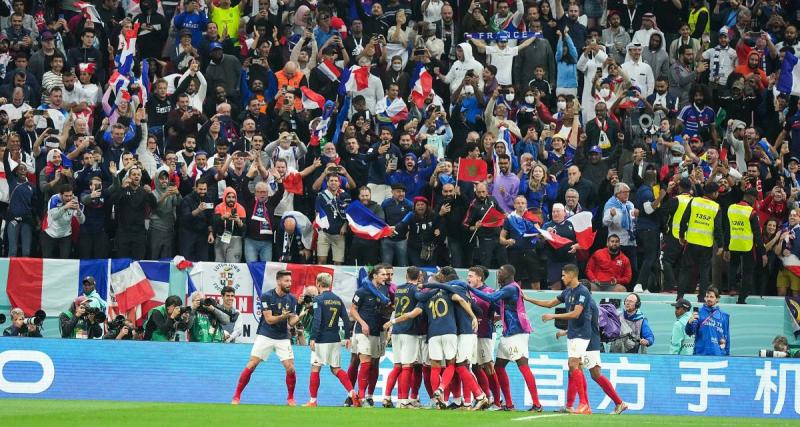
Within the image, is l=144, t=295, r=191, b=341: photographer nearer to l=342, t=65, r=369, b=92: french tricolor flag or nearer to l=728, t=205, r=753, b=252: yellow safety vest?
l=342, t=65, r=369, b=92: french tricolor flag

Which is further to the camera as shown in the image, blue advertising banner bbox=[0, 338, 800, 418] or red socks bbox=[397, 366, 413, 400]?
blue advertising banner bbox=[0, 338, 800, 418]

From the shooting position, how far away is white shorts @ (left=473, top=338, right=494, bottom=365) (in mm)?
20977

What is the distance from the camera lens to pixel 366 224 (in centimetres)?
2511

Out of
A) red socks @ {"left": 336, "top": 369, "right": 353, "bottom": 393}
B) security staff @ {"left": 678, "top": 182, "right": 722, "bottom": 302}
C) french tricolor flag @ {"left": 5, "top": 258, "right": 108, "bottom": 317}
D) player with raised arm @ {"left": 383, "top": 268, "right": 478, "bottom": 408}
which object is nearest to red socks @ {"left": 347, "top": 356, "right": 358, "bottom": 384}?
red socks @ {"left": 336, "top": 369, "right": 353, "bottom": 393}

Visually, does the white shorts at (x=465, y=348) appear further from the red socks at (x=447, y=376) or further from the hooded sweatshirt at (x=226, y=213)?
the hooded sweatshirt at (x=226, y=213)

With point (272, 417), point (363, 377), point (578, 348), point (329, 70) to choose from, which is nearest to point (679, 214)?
point (578, 348)

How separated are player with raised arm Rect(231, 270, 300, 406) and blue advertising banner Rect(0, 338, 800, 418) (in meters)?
1.51

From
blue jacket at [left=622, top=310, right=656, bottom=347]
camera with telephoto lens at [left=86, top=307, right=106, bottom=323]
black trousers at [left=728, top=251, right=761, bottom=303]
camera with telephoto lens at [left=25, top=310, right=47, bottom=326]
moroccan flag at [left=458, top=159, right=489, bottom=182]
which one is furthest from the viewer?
moroccan flag at [left=458, top=159, right=489, bottom=182]

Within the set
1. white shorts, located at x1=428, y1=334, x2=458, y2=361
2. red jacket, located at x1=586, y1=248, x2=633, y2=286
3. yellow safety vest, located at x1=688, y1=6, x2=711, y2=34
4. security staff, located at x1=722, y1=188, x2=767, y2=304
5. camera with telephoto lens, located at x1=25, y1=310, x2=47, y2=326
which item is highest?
yellow safety vest, located at x1=688, y1=6, x2=711, y2=34

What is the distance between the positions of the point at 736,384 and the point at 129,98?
11.9 meters

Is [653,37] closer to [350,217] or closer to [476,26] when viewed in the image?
[476,26]

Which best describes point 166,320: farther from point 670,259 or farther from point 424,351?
point 670,259

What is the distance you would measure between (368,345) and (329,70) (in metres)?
8.86

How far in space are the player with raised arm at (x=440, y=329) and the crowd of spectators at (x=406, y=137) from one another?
15.1 ft
